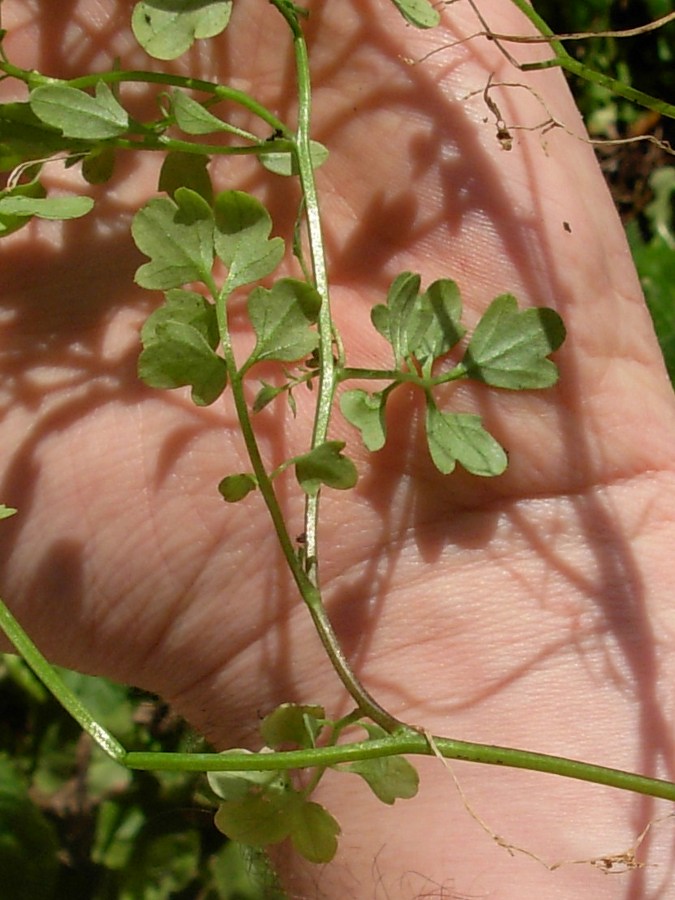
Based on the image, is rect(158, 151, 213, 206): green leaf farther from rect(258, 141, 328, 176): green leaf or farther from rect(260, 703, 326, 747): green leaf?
rect(260, 703, 326, 747): green leaf

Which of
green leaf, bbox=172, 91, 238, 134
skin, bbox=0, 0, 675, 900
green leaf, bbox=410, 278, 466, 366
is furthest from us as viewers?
skin, bbox=0, 0, 675, 900

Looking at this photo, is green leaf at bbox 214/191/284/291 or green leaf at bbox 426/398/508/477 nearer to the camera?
green leaf at bbox 214/191/284/291

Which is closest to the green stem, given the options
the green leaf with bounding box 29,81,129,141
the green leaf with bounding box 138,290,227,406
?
the green leaf with bounding box 138,290,227,406

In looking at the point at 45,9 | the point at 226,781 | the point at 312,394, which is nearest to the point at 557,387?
the point at 312,394

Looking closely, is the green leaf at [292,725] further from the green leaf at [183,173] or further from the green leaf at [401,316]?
the green leaf at [183,173]

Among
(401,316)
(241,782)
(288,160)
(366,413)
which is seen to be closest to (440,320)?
(401,316)

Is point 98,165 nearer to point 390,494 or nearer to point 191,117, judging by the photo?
point 191,117

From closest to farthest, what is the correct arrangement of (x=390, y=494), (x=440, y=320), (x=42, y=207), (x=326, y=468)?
(x=326, y=468), (x=42, y=207), (x=440, y=320), (x=390, y=494)
